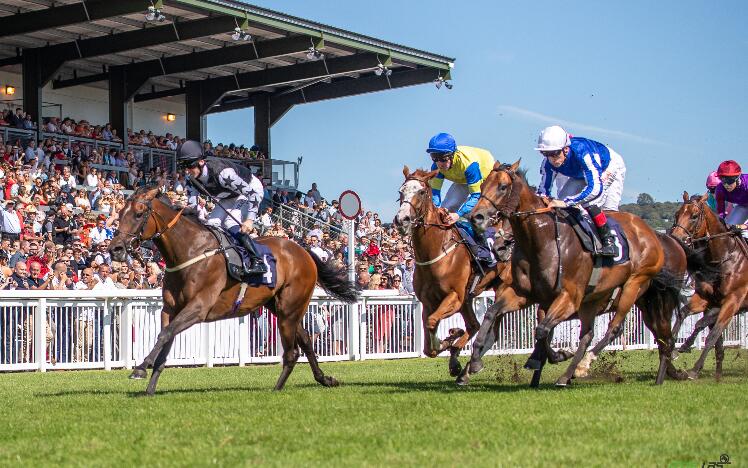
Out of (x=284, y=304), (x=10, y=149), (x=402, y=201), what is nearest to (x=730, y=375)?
(x=402, y=201)

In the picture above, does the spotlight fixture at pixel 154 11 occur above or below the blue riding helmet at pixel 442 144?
above

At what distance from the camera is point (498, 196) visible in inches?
370

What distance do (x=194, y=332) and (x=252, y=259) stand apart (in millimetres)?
5959

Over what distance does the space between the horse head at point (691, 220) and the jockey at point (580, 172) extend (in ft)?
5.21

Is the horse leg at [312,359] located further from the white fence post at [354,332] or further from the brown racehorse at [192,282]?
the white fence post at [354,332]

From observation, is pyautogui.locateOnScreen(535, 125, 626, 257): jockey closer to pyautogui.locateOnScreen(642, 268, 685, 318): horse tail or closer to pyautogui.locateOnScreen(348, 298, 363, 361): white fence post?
pyautogui.locateOnScreen(642, 268, 685, 318): horse tail

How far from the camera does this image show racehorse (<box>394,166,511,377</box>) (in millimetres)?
11164

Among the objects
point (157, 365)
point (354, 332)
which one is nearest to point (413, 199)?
point (157, 365)

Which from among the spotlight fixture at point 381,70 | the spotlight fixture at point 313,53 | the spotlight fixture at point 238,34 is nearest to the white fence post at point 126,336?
the spotlight fixture at point 238,34

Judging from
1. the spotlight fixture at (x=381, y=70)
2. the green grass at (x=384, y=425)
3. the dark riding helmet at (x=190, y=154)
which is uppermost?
the spotlight fixture at (x=381, y=70)

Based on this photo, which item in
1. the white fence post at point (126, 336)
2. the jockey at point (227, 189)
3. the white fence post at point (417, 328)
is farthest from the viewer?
the white fence post at point (417, 328)

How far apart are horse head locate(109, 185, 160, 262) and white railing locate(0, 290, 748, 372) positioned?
17.4ft

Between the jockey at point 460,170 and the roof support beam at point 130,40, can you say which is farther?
the roof support beam at point 130,40

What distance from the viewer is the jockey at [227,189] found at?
10.7 m
